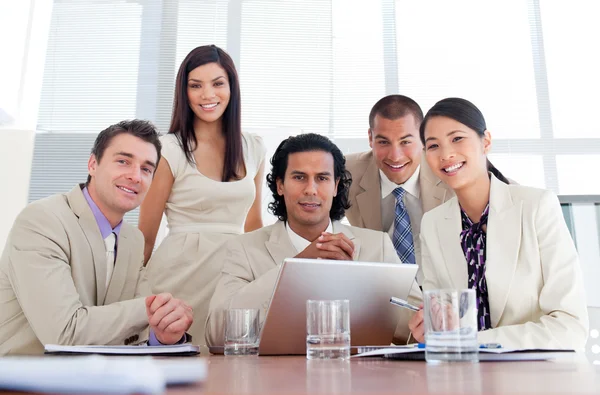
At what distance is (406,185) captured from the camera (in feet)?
7.97

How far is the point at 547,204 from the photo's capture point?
174 centimetres

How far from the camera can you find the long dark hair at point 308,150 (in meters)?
2.12

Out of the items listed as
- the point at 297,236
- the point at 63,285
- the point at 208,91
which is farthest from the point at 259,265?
the point at 208,91

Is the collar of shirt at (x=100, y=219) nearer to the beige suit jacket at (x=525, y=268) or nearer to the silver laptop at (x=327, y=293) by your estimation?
the silver laptop at (x=327, y=293)

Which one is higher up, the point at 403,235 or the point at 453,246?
the point at 403,235

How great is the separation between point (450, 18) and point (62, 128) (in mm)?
3013

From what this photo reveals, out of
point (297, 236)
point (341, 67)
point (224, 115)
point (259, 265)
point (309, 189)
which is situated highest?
point (341, 67)

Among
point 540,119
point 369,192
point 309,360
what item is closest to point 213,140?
point 369,192

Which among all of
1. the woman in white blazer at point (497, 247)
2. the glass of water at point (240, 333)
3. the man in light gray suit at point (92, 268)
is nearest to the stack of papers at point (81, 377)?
the glass of water at point (240, 333)

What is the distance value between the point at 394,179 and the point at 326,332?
1.48 m

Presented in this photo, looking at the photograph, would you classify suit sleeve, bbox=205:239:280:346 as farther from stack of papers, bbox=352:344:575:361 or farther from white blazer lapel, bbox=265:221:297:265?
stack of papers, bbox=352:344:575:361

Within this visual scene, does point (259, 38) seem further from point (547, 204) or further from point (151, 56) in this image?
point (547, 204)

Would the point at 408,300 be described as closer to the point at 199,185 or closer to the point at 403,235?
the point at 403,235

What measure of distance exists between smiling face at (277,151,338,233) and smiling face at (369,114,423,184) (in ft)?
1.37
